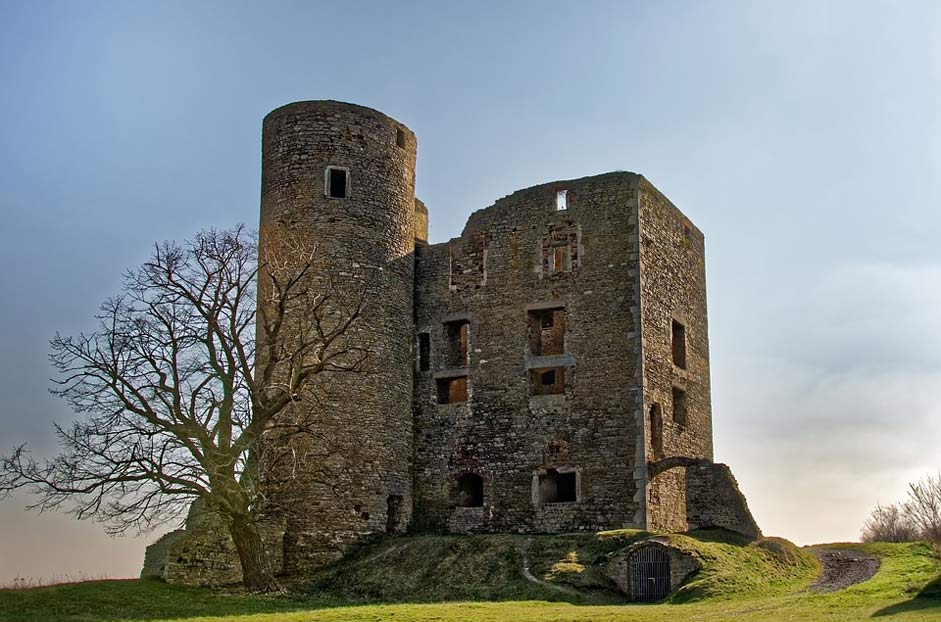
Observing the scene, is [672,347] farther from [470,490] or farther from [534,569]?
[534,569]

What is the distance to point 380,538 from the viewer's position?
2716 cm

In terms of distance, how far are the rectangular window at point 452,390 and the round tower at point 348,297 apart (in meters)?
0.82

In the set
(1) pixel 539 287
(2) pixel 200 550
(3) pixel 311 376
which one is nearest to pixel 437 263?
(1) pixel 539 287

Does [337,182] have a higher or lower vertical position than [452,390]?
higher

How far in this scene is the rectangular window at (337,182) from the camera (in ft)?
93.4

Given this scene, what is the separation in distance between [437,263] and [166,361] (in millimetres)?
8753

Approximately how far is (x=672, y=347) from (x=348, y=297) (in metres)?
8.33

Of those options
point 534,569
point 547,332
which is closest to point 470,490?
point 547,332

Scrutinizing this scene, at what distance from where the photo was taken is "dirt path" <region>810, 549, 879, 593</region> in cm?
2214

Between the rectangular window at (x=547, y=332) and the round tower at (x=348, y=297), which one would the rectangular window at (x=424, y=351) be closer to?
the round tower at (x=348, y=297)

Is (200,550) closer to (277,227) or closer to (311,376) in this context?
(311,376)

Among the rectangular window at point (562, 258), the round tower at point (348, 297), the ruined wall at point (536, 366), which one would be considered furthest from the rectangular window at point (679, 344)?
the round tower at point (348, 297)

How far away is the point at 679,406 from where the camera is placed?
29.6 meters

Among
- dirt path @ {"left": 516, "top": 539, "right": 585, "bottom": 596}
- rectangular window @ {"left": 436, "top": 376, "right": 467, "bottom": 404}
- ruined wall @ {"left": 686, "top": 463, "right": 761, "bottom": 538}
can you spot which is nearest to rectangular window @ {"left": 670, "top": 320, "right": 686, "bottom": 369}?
ruined wall @ {"left": 686, "top": 463, "right": 761, "bottom": 538}
